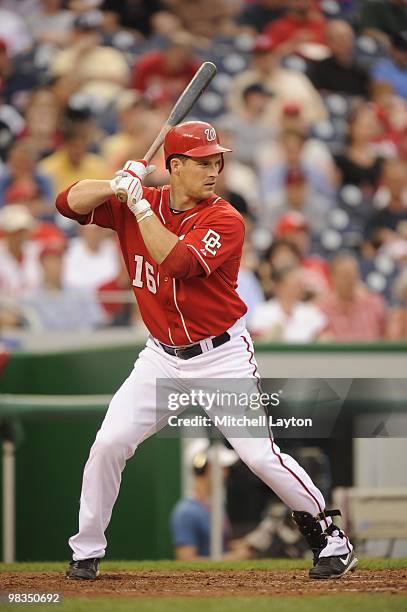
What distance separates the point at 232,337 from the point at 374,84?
8.54 metres

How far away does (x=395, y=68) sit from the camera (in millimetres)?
12859

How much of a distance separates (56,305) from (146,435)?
3.93 m

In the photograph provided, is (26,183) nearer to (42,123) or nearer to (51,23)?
(42,123)

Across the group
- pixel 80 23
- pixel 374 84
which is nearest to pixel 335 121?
pixel 374 84

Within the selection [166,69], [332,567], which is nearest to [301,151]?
[166,69]

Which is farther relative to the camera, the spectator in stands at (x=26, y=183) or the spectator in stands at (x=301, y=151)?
the spectator in stands at (x=301, y=151)

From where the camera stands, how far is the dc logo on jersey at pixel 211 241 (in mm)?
4273

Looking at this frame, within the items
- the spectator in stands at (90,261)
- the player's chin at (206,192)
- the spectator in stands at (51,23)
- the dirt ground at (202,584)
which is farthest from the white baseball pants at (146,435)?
the spectator in stands at (51,23)

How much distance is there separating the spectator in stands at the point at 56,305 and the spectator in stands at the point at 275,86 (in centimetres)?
338

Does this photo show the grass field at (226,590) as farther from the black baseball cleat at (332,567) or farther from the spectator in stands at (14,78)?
the spectator in stands at (14,78)

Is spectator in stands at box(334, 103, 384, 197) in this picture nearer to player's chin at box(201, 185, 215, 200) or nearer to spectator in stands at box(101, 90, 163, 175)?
spectator in stands at box(101, 90, 163, 175)

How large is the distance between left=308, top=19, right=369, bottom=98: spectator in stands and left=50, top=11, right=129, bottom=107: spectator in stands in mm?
2013

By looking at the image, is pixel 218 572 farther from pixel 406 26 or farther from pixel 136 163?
pixel 406 26

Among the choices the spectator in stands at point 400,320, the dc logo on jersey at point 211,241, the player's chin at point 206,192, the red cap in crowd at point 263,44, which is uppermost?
the player's chin at point 206,192
